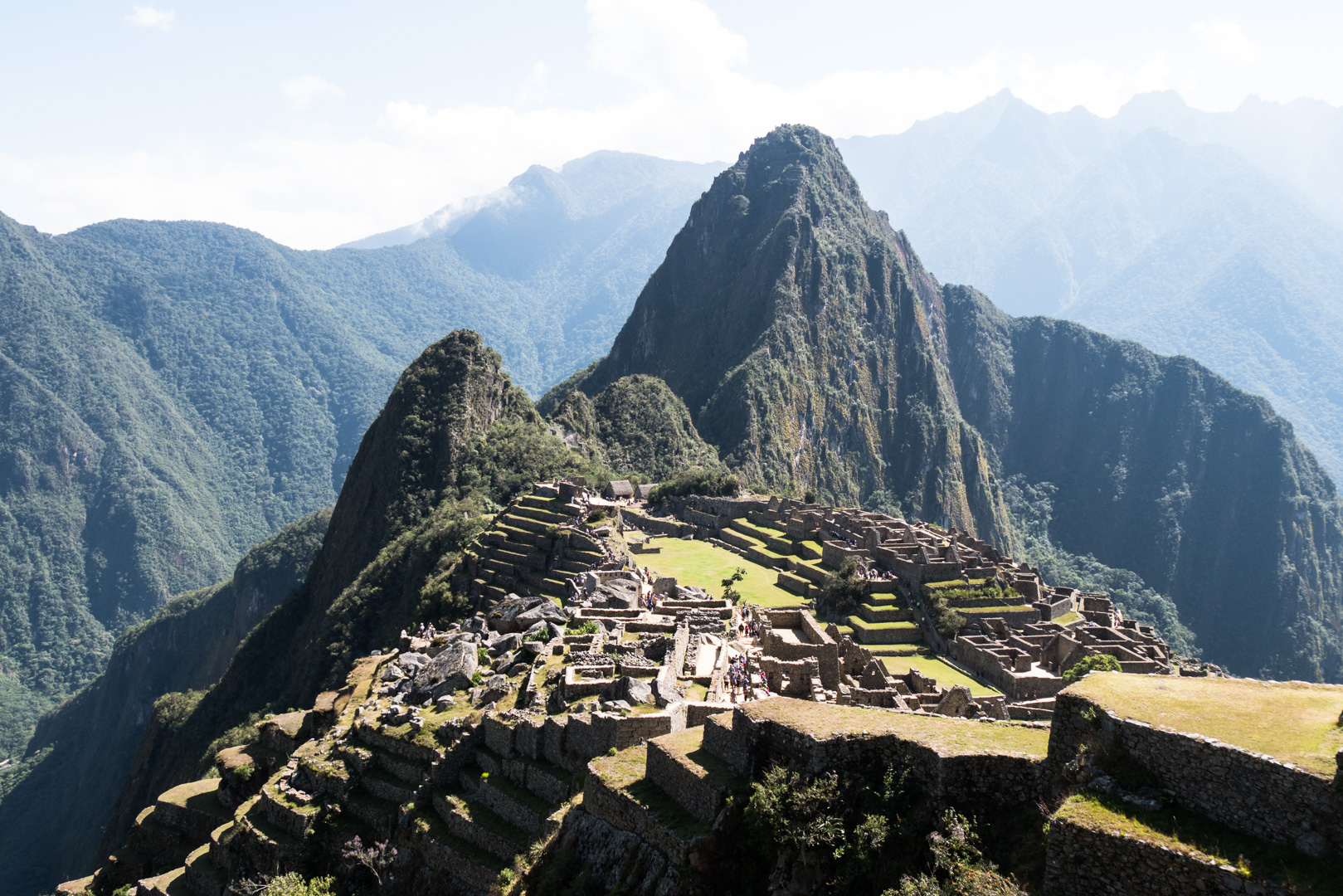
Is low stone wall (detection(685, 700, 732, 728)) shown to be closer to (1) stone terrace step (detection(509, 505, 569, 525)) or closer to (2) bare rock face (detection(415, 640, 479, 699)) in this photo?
(2) bare rock face (detection(415, 640, 479, 699))

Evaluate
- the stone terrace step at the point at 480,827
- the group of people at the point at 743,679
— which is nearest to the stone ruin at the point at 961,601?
the group of people at the point at 743,679

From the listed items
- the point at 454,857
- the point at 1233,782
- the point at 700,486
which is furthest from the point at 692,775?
the point at 700,486

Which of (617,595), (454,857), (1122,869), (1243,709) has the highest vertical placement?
(1243,709)

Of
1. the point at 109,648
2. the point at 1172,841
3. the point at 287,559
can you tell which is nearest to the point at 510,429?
the point at 287,559

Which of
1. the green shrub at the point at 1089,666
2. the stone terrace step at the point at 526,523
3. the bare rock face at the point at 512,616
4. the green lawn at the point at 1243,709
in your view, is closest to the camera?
the green lawn at the point at 1243,709

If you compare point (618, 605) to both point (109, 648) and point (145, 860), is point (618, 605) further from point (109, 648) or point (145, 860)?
point (109, 648)

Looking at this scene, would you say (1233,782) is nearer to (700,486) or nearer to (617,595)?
(617,595)

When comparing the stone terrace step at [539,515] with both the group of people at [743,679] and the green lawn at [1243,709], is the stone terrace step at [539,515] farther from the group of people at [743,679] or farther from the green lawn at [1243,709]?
the green lawn at [1243,709]
